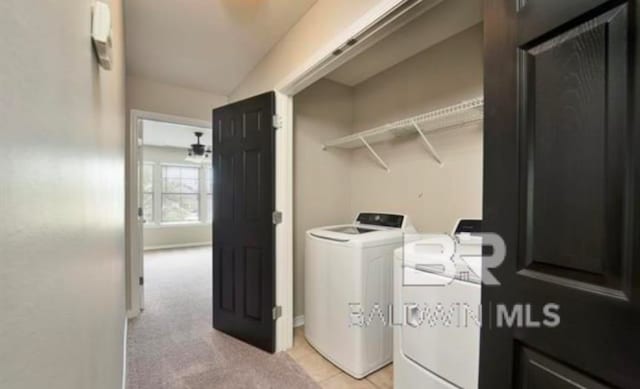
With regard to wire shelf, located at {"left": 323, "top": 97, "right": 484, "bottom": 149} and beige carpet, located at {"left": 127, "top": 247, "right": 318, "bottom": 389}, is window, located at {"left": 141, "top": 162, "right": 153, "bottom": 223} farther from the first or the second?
wire shelf, located at {"left": 323, "top": 97, "right": 484, "bottom": 149}

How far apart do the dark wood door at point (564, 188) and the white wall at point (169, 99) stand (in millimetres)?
2931

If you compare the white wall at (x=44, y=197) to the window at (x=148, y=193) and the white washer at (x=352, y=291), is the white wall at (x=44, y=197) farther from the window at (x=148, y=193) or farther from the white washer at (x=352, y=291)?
the window at (x=148, y=193)

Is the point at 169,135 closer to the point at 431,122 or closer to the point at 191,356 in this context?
the point at 191,356

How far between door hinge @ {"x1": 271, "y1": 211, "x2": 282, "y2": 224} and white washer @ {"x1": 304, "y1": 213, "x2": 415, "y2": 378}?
303 mm

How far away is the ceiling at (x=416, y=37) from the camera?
6.09 ft

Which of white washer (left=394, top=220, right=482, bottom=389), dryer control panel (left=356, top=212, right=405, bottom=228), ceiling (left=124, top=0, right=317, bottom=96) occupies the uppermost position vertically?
ceiling (left=124, top=0, right=317, bottom=96)

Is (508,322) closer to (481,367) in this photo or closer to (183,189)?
(481,367)

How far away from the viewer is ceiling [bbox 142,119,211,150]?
491 cm

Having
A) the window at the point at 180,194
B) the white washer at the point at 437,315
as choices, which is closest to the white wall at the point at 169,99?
the white washer at the point at 437,315

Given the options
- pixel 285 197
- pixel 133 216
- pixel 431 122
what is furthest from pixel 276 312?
pixel 431 122

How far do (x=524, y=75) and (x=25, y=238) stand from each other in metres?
1.08

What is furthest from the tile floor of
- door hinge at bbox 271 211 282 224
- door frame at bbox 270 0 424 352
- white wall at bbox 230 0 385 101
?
white wall at bbox 230 0 385 101

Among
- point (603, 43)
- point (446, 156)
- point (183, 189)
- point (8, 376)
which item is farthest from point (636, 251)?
point (183, 189)

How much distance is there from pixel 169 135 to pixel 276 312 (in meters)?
4.66
